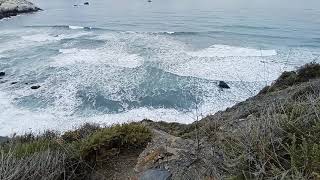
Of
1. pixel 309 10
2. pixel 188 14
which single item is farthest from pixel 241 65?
pixel 309 10

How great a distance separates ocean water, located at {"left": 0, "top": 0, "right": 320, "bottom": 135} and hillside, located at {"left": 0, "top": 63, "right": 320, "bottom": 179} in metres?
3.84

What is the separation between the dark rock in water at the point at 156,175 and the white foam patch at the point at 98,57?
23.8m

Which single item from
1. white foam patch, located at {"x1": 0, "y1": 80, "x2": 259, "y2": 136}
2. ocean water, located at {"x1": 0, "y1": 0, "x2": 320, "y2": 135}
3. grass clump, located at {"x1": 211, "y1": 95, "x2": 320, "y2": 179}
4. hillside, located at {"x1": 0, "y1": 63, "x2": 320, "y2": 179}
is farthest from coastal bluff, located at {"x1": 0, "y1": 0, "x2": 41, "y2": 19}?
grass clump, located at {"x1": 211, "y1": 95, "x2": 320, "y2": 179}

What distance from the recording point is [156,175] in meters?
5.05

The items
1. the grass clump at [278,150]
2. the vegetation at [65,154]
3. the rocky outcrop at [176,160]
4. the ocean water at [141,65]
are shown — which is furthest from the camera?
the ocean water at [141,65]

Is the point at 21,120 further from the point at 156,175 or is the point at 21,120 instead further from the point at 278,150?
the point at 278,150

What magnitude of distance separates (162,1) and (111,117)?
6754cm

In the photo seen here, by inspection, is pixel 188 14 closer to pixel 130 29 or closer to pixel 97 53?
pixel 130 29

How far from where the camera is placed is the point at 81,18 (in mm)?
60938

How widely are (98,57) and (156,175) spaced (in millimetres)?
27910

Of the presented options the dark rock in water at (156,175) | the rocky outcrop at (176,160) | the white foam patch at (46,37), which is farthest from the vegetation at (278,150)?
the white foam patch at (46,37)

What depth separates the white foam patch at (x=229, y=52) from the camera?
32.4m

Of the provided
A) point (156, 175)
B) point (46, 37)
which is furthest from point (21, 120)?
point (46, 37)

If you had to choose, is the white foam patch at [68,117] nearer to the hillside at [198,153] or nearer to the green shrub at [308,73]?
the green shrub at [308,73]
